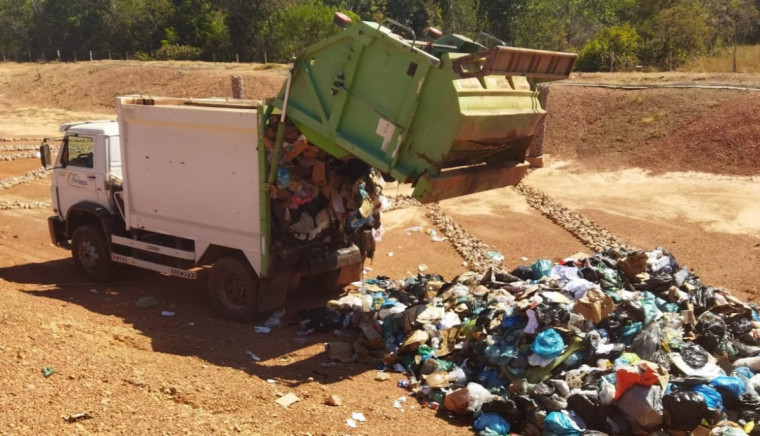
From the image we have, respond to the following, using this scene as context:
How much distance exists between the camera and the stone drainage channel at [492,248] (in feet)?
37.1

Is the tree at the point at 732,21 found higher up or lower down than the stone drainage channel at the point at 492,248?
higher up

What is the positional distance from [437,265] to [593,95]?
44.1 ft

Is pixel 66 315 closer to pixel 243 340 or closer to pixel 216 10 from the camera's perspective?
pixel 243 340

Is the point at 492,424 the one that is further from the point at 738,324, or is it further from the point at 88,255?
the point at 88,255

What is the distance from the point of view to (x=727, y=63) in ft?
95.3

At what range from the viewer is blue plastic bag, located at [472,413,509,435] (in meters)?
5.76

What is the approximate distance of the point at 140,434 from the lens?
4926mm

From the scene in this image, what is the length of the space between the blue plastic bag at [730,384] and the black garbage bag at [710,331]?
0.84m

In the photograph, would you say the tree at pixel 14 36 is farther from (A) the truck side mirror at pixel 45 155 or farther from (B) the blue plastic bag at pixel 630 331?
(B) the blue plastic bag at pixel 630 331

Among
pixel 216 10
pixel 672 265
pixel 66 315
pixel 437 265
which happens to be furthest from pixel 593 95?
pixel 216 10

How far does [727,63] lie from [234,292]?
26.9 meters

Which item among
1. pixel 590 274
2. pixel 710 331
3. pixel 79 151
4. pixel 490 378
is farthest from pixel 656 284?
pixel 79 151

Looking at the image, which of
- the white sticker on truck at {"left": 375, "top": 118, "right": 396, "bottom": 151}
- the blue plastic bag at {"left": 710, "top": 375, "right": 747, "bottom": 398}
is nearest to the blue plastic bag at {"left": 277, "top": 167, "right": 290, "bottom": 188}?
the white sticker on truck at {"left": 375, "top": 118, "right": 396, "bottom": 151}

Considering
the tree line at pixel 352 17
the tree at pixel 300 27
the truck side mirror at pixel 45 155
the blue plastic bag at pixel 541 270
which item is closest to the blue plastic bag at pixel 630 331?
the blue plastic bag at pixel 541 270
